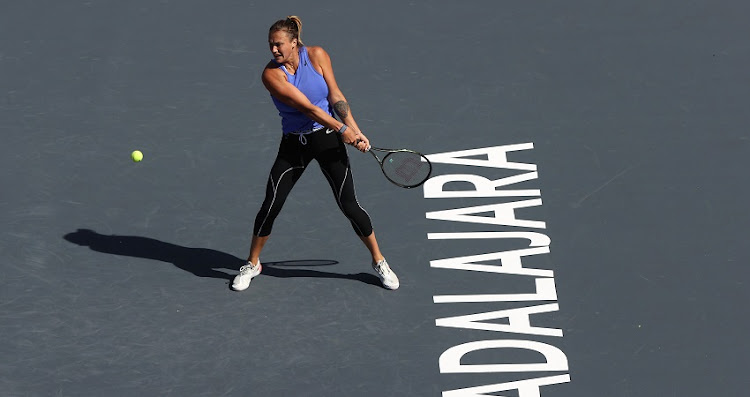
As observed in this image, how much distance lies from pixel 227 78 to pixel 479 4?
10.6 ft

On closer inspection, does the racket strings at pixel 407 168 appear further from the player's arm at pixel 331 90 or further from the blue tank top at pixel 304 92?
the blue tank top at pixel 304 92

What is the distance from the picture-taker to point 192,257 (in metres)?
12.1

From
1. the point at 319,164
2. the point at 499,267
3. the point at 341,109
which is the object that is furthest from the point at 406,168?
the point at 499,267

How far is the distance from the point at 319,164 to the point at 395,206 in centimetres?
159

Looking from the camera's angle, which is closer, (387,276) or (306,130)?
(306,130)

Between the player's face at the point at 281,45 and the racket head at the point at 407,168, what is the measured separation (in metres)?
1.40

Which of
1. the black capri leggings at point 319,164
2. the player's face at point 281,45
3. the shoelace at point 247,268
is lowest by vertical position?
the shoelace at point 247,268

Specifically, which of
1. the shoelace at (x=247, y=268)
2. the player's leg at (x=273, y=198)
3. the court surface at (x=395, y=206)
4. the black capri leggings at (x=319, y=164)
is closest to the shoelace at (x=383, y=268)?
the court surface at (x=395, y=206)

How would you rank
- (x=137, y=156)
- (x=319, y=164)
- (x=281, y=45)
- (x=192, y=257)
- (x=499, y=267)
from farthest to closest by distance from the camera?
(x=137, y=156), (x=192, y=257), (x=499, y=267), (x=319, y=164), (x=281, y=45)

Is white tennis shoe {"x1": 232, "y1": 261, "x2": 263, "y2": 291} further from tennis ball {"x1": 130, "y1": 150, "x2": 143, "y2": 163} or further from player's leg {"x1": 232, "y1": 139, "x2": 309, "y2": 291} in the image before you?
tennis ball {"x1": 130, "y1": 150, "x2": 143, "y2": 163}

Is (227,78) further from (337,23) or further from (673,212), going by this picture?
(673,212)

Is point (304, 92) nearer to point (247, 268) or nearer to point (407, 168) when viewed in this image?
point (407, 168)

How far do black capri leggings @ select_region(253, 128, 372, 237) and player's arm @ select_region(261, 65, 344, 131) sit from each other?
1.10 feet

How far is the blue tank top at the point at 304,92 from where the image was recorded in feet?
35.7
